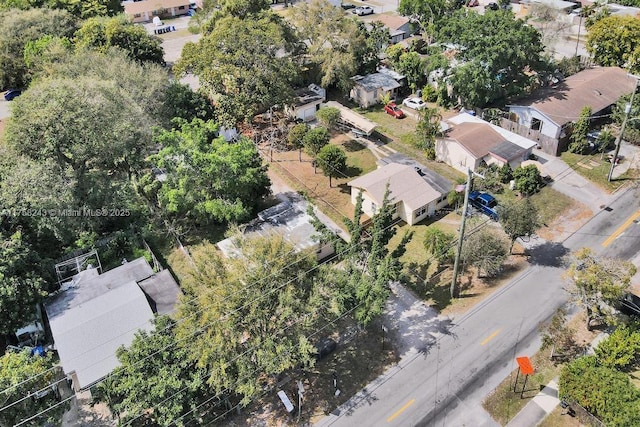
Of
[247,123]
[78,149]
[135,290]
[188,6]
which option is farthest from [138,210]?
[188,6]

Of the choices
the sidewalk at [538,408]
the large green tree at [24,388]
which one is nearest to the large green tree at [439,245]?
the sidewalk at [538,408]

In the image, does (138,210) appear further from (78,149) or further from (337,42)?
(337,42)

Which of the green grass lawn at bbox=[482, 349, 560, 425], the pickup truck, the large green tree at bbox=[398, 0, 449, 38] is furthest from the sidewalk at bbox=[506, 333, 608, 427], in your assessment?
the large green tree at bbox=[398, 0, 449, 38]

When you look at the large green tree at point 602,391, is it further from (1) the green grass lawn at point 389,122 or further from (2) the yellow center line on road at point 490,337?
(1) the green grass lawn at point 389,122

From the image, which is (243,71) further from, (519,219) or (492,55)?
(519,219)

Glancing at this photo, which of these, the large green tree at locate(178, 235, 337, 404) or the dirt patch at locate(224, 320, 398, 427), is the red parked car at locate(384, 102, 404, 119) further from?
the large green tree at locate(178, 235, 337, 404)

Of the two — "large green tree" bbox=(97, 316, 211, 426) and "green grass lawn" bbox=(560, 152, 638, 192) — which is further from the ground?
"large green tree" bbox=(97, 316, 211, 426)
